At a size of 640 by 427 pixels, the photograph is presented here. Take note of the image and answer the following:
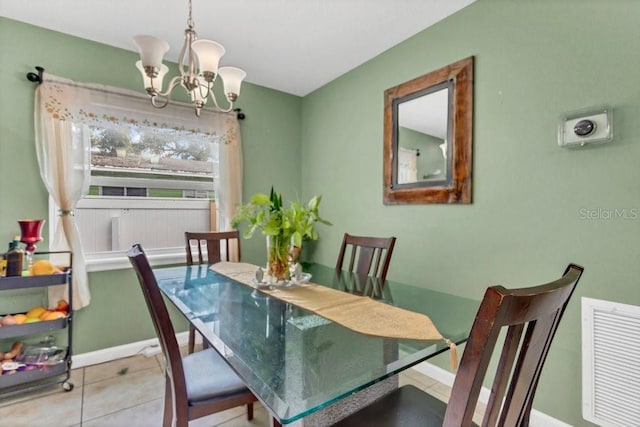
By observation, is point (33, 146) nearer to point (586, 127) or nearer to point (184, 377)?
point (184, 377)

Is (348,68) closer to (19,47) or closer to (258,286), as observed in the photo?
(258,286)

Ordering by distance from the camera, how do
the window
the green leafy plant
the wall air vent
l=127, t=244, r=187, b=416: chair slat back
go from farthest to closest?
the window → the green leafy plant → the wall air vent → l=127, t=244, r=187, b=416: chair slat back

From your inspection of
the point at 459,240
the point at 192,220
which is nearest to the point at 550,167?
the point at 459,240

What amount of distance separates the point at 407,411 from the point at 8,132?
2.86m

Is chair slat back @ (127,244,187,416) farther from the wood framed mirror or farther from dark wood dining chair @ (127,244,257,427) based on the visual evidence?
the wood framed mirror

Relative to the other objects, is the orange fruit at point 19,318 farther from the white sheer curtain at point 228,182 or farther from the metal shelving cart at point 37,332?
the white sheer curtain at point 228,182

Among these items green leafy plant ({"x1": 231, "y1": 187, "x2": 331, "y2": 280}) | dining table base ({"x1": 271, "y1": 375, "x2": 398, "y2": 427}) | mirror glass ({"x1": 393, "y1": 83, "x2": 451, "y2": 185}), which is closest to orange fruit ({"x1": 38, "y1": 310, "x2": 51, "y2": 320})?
green leafy plant ({"x1": 231, "y1": 187, "x2": 331, "y2": 280})

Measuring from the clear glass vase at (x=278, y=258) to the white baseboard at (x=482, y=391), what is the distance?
1.12m

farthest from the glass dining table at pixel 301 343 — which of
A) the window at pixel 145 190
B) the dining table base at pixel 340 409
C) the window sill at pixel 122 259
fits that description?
the window at pixel 145 190

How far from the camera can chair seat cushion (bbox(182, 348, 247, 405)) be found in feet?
3.75

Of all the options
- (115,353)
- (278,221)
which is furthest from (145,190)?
(278,221)

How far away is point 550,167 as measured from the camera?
5.17ft

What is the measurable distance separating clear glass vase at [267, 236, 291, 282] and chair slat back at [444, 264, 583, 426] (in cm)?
113

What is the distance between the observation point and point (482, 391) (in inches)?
73.6
